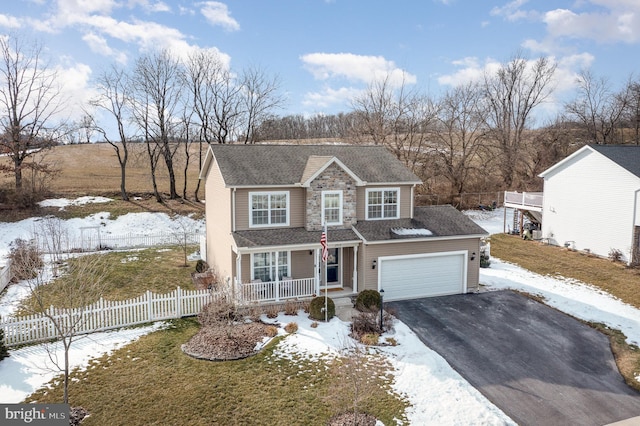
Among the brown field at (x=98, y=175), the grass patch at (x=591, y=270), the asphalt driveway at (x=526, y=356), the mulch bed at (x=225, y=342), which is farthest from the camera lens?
the brown field at (x=98, y=175)

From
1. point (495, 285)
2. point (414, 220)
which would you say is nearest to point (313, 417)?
point (414, 220)

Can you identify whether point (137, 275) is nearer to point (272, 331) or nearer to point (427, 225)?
point (272, 331)

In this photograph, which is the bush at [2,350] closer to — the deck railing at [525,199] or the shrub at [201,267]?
the shrub at [201,267]

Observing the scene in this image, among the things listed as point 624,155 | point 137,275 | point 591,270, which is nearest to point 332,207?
point 137,275

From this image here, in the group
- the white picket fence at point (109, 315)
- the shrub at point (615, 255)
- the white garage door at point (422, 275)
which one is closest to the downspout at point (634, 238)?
the shrub at point (615, 255)

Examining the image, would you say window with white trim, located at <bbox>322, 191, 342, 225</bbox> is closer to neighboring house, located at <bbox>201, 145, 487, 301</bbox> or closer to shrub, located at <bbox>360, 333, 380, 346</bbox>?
neighboring house, located at <bbox>201, 145, 487, 301</bbox>
